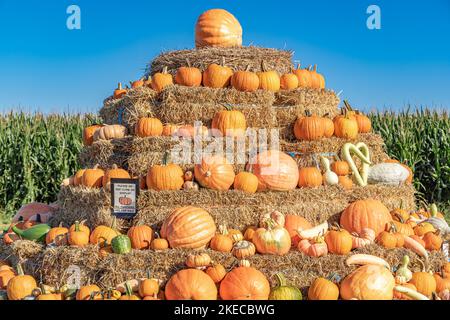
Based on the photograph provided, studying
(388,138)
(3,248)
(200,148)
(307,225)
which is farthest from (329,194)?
(388,138)

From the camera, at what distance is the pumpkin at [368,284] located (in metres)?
4.94

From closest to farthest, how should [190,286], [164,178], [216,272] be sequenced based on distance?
1. [190,286]
2. [216,272]
3. [164,178]

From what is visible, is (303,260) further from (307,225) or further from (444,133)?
(444,133)

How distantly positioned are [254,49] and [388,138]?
20.9 ft

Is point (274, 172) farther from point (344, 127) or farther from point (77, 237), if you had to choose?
point (77, 237)

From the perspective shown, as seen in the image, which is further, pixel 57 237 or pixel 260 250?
pixel 57 237

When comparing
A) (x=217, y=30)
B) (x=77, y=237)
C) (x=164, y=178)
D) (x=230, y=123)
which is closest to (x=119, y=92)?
(x=217, y=30)

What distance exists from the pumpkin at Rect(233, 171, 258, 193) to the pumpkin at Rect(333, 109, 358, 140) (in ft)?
6.10

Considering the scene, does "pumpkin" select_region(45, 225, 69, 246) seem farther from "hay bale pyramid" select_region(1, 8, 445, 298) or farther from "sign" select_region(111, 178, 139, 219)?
"sign" select_region(111, 178, 139, 219)

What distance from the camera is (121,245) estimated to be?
5.48 m

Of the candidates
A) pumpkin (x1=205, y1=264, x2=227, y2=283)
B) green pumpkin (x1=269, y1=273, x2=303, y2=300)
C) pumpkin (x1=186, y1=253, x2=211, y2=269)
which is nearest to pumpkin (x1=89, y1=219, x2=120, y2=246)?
pumpkin (x1=186, y1=253, x2=211, y2=269)

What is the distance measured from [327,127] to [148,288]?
3607mm

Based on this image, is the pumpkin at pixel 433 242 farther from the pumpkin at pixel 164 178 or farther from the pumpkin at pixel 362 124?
the pumpkin at pixel 164 178

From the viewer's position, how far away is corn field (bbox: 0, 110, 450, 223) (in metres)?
13.1
